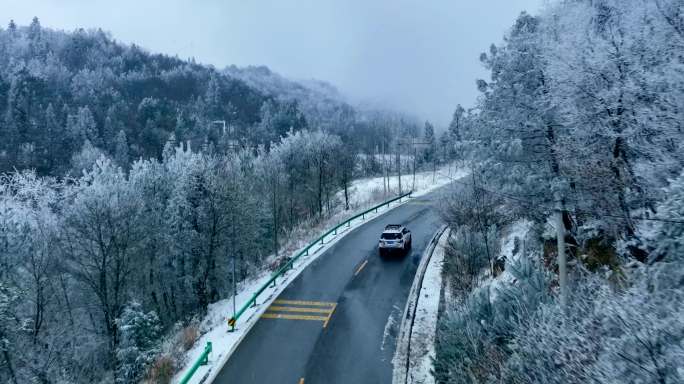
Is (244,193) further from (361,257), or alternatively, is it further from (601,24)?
(601,24)

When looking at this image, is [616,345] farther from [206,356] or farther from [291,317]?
[291,317]

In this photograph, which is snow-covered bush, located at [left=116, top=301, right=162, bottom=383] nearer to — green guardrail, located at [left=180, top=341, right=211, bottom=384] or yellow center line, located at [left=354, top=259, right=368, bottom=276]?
green guardrail, located at [left=180, top=341, right=211, bottom=384]

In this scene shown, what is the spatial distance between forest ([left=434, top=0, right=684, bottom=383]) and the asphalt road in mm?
2918

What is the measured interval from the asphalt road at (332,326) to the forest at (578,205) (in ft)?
9.57

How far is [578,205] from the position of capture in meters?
14.2

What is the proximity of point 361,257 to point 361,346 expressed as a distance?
10105 mm

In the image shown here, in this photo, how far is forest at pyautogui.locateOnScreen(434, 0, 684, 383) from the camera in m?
6.75

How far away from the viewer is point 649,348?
5.66 meters

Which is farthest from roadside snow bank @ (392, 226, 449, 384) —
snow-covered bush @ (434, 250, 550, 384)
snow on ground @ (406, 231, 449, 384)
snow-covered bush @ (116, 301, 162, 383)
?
snow-covered bush @ (116, 301, 162, 383)

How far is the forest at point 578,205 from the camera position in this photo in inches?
266

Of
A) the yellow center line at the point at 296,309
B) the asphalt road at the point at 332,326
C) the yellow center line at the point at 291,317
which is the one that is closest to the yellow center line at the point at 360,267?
the asphalt road at the point at 332,326

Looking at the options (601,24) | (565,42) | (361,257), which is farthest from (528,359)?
(361,257)

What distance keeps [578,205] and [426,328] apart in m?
6.96

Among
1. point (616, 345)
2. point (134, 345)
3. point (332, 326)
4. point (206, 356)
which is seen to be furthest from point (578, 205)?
point (134, 345)
